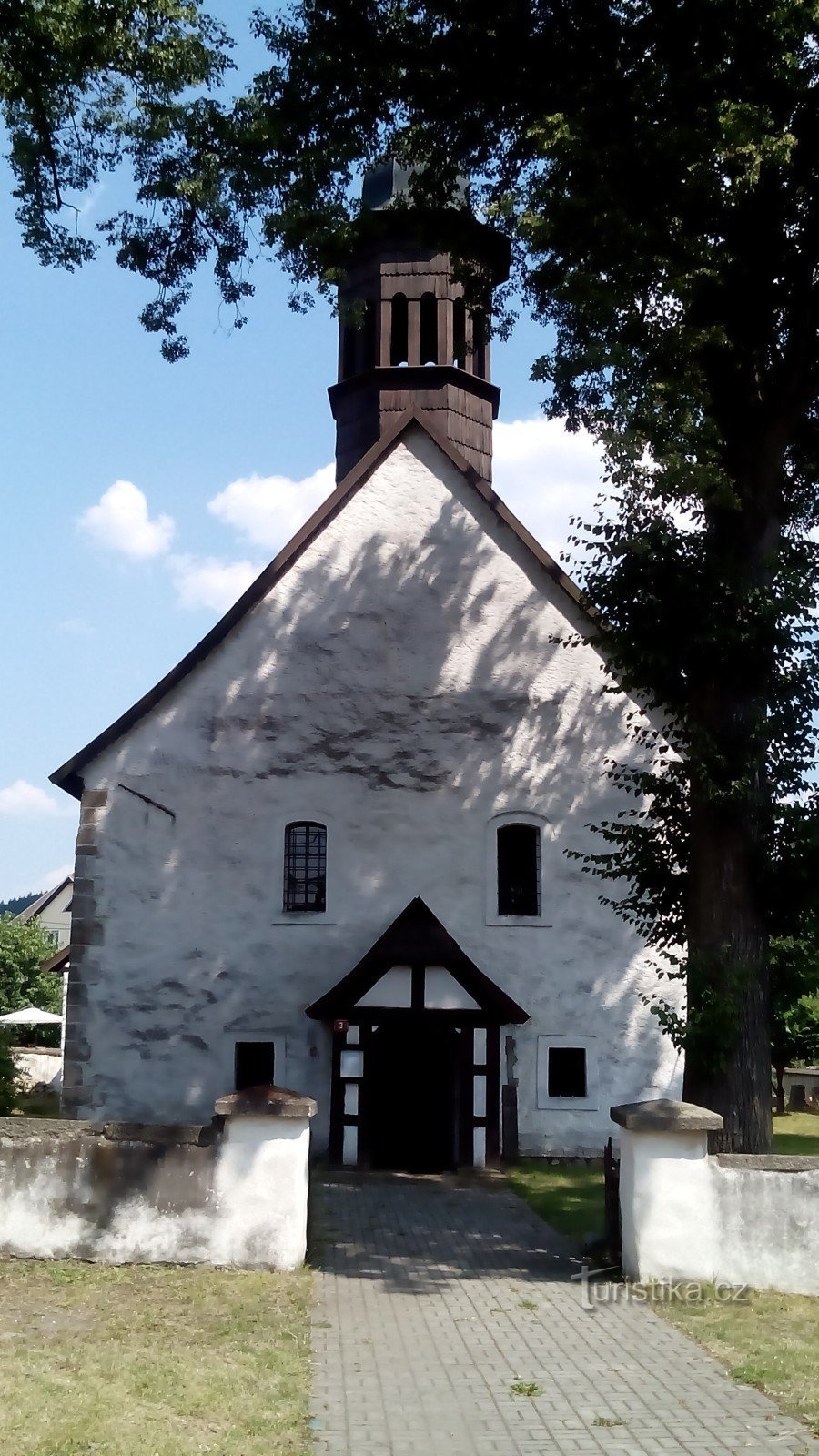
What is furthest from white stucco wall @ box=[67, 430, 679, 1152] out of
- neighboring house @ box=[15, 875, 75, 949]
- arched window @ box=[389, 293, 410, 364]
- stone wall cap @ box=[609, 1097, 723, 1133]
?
neighboring house @ box=[15, 875, 75, 949]

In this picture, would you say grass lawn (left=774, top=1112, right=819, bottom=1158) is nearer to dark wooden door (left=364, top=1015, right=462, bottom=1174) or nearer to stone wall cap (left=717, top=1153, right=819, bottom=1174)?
dark wooden door (left=364, top=1015, right=462, bottom=1174)

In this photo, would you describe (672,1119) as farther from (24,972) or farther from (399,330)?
(24,972)

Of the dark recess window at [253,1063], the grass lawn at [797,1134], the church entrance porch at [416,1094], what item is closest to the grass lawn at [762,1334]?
the church entrance porch at [416,1094]

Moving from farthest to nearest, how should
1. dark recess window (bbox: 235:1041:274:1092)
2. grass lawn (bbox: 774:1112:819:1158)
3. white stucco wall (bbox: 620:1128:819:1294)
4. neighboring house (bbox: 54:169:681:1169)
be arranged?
grass lawn (bbox: 774:1112:819:1158)
dark recess window (bbox: 235:1041:274:1092)
neighboring house (bbox: 54:169:681:1169)
white stucco wall (bbox: 620:1128:819:1294)

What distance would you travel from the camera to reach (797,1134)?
64.2ft

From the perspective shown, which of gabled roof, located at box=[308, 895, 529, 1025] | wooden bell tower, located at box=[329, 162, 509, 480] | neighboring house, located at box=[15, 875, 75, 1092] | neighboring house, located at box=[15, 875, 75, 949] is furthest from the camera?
neighboring house, located at box=[15, 875, 75, 949]

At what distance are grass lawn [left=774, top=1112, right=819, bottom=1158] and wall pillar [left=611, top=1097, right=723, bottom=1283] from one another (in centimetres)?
687

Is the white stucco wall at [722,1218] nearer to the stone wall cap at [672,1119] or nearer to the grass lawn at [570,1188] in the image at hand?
the stone wall cap at [672,1119]

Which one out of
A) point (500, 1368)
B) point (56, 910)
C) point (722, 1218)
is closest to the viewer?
point (500, 1368)

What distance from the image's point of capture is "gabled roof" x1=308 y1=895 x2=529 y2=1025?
15.9 m

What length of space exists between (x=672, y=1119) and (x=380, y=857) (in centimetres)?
844

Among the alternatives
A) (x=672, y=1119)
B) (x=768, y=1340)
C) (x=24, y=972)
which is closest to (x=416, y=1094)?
(x=672, y=1119)

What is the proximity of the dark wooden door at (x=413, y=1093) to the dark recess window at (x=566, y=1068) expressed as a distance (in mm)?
1509

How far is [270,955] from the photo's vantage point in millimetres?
16875
